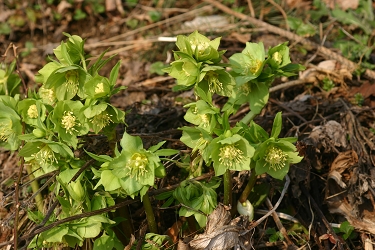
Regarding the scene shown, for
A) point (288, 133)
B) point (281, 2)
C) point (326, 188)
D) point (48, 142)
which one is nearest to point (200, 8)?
point (281, 2)

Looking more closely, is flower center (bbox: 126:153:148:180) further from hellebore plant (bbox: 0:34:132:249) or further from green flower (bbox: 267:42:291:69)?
green flower (bbox: 267:42:291:69)

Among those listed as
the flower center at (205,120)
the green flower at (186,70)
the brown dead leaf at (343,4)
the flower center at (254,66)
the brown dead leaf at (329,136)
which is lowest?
the brown dead leaf at (329,136)

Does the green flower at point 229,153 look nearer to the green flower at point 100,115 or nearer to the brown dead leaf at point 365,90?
the green flower at point 100,115

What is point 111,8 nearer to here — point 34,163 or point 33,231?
point 34,163

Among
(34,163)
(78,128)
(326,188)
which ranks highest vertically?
(78,128)

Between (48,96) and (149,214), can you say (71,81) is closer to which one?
(48,96)

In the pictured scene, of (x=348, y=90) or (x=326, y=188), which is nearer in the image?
(x=326, y=188)

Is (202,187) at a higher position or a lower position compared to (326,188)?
higher

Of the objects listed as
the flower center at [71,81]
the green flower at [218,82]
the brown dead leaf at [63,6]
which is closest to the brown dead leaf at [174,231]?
the green flower at [218,82]

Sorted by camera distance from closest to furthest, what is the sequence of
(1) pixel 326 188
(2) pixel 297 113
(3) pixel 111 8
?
(1) pixel 326 188 < (2) pixel 297 113 < (3) pixel 111 8
